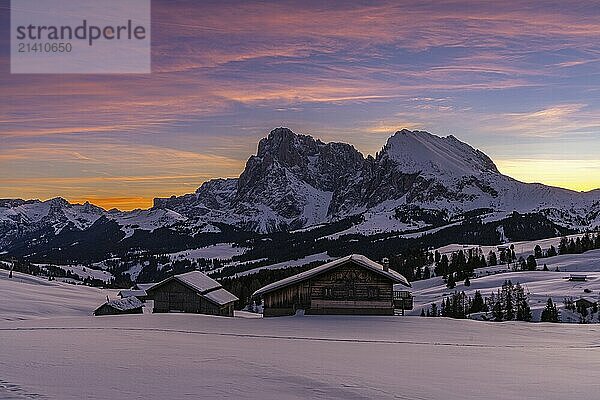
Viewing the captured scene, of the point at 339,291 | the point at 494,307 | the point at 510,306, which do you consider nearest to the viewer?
the point at 339,291

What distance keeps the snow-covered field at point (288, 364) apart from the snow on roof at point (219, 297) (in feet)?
73.2

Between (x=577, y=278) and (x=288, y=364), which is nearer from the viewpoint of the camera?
(x=288, y=364)

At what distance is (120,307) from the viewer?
176 ft

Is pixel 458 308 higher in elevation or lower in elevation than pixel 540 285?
lower

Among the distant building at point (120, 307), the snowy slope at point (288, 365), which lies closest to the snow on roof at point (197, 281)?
the distant building at point (120, 307)

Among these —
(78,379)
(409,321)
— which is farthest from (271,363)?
(409,321)

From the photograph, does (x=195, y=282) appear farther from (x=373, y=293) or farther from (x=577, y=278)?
(x=577, y=278)

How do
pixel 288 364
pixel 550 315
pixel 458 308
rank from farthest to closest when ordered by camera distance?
pixel 458 308
pixel 550 315
pixel 288 364

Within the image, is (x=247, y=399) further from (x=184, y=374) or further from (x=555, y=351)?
(x=555, y=351)

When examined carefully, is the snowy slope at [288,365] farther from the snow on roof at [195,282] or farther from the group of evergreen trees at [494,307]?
the group of evergreen trees at [494,307]

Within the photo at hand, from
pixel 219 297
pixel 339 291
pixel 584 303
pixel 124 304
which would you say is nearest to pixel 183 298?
pixel 219 297

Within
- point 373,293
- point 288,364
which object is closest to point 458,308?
point 373,293

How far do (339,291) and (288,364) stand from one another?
1028 inches

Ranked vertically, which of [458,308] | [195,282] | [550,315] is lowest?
[458,308]
